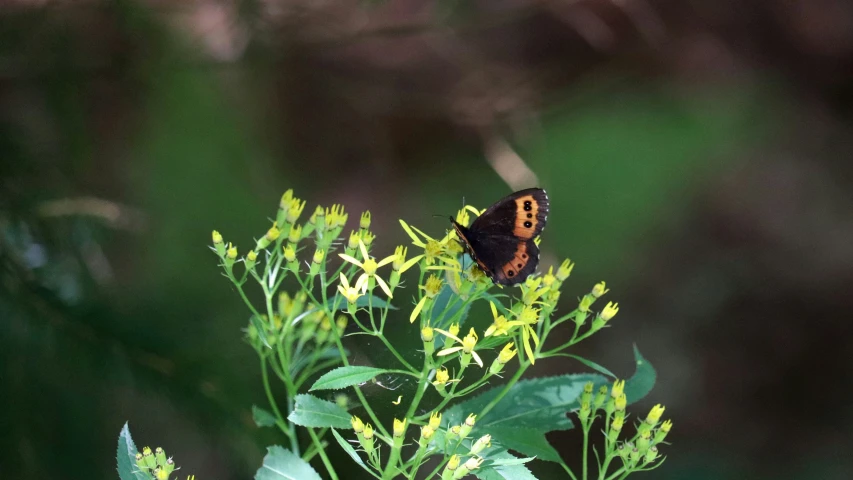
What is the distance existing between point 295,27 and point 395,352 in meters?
2.10

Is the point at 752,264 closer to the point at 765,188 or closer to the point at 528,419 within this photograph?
the point at 765,188

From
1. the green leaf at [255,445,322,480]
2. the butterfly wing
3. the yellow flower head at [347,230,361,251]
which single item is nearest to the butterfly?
the butterfly wing

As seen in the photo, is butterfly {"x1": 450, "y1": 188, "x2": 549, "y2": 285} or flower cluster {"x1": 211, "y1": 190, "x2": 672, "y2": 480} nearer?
flower cluster {"x1": 211, "y1": 190, "x2": 672, "y2": 480}

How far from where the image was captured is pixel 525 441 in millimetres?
1242

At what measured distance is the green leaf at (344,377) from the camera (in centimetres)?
109

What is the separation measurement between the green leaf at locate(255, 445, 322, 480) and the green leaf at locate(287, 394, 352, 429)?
101 millimetres

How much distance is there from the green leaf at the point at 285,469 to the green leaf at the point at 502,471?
29 centimetres

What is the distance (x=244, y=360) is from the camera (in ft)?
6.15

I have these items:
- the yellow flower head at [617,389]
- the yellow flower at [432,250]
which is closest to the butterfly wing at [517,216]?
the yellow flower at [432,250]

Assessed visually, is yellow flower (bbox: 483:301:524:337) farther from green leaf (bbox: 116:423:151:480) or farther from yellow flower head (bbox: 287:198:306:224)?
green leaf (bbox: 116:423:151:480)

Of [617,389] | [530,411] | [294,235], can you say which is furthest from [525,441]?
[294,235]

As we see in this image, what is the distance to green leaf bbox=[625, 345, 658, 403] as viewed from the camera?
4.44 feet

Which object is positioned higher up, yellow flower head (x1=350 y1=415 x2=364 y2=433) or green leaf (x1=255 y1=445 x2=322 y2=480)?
yellow flower head (x1=350 y1=415 x2=364 y2=433)

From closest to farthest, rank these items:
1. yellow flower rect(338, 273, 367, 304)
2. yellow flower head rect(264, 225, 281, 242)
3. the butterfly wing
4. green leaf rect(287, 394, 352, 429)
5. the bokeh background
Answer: green leaf rect(287, 394, 352, 429)
yellow flower rect(338, 273, 367, 304)
yellow flower head rect(264, 225, 281, 242)
the butterfly wing
the bokeh background
